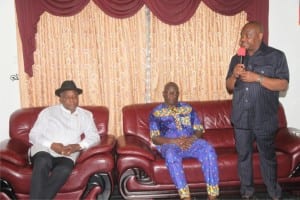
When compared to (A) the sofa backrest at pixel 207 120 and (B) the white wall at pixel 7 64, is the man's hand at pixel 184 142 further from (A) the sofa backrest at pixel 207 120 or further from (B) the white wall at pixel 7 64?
(B) the white wall at pixel 7 64

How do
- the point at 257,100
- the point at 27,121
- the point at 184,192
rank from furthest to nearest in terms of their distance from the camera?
the point at 27,121 < the point at 184,192 < the point at 257,100

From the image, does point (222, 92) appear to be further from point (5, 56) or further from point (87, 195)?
point (5, 56)

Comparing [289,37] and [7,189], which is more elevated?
[289,37]

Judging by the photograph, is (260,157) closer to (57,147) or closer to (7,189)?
(57,147)

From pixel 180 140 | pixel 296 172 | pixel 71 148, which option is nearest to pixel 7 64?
pixel 71 148

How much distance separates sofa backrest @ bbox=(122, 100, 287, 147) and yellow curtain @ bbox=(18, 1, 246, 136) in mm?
356

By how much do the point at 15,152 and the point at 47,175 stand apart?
0.45 meters

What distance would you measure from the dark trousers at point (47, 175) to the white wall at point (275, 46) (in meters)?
1.31

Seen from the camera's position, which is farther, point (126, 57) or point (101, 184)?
point (126, 57)

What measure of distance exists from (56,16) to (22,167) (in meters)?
1.81

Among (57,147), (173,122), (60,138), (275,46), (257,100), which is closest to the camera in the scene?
(257,100)

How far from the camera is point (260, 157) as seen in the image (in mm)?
3174

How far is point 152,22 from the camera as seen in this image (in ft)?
13.7

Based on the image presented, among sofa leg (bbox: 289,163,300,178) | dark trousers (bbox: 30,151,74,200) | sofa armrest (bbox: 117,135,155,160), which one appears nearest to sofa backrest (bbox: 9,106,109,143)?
sofa armrest (bbox: 117,135,155,160)
